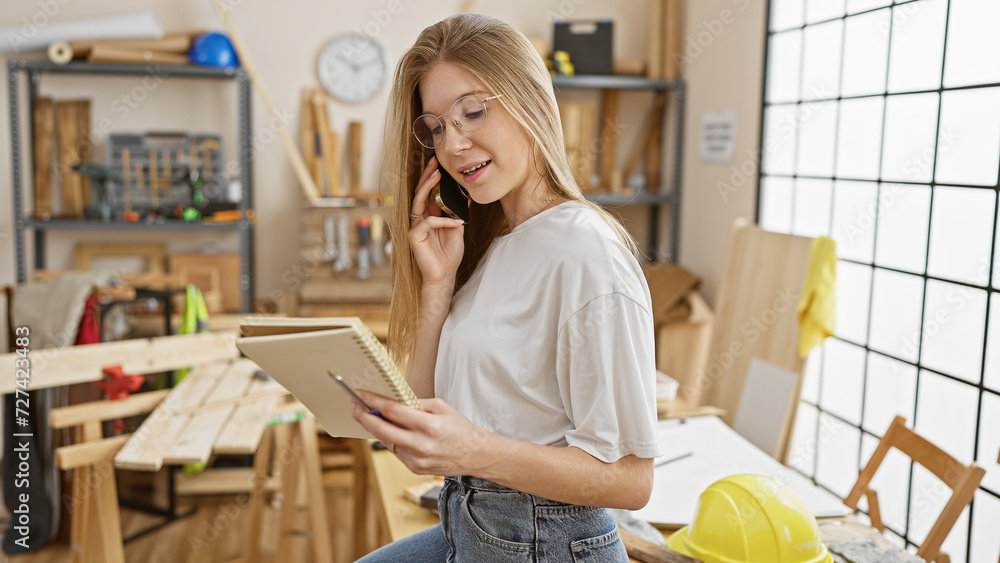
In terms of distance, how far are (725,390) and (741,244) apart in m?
0.66

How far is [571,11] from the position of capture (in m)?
4.65

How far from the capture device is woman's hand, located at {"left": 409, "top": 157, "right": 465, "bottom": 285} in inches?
57.2

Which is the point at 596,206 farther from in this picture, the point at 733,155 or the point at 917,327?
the point at 733,155

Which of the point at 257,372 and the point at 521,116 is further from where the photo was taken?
the point at 257,372

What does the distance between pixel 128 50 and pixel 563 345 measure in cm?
367

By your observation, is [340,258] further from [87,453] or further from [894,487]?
[894,487]

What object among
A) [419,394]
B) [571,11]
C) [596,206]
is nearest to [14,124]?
[571,11]

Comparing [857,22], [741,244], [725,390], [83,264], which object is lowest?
[725,390]

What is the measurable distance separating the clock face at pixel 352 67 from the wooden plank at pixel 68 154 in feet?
4.36

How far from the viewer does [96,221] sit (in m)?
3.96

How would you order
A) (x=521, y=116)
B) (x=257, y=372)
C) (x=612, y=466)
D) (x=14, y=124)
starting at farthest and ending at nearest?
(x=14, y=124), (x=257, y=372), (x=521, y=116), (x=612, y=466)

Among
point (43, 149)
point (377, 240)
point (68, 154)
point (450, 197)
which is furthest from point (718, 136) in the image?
point (43, 149)

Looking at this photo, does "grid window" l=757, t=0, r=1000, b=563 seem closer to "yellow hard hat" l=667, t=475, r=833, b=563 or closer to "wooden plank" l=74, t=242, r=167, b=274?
"yellow hard hat" l=667, t=475, r=833, b=563

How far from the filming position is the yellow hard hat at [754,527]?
1.39m
